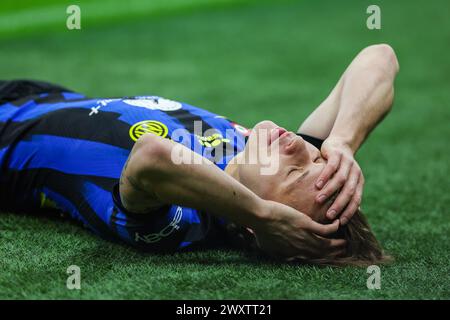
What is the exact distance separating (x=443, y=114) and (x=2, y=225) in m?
2.48

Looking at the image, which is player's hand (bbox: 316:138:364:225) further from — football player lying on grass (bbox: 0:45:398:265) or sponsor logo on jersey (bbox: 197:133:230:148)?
sponsor logo on jersey (bbox: 197:133:230:148)

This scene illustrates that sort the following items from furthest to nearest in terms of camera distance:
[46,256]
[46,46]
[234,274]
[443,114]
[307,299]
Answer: [46,46] → [443,114] → [46,256] → [234,274] → [307,299]

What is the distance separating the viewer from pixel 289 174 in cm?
179

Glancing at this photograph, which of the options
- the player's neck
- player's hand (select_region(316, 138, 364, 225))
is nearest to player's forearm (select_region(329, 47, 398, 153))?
player's hand (select_region(316, 138, 364, 225))

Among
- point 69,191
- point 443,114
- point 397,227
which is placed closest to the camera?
point 69,191

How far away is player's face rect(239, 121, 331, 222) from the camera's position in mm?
1774

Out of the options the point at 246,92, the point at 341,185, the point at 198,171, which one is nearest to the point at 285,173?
the point at 341,185

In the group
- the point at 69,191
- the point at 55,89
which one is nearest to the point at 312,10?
the point at 55,89

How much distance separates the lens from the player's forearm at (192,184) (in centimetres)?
160

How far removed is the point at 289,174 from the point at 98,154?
1.77 ft

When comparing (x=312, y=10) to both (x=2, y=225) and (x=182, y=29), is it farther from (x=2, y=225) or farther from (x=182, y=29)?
(x=2, y=225)

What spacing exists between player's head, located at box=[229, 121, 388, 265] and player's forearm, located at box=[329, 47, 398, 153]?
0.22 m

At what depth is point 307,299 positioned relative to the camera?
1.56 metres

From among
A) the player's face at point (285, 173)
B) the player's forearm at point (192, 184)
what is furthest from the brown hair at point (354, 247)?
the player's forearm at point (192, 184)
